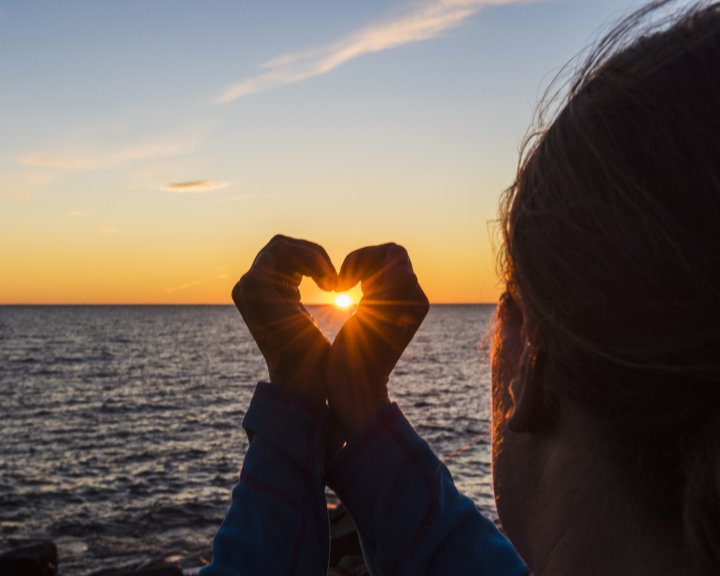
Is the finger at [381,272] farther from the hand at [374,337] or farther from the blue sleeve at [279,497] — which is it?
the blue sleeve at [279,497]

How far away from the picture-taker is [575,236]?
0.88 meters

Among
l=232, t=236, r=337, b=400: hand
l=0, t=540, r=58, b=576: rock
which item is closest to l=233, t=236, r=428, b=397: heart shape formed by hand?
l=232, t=236, r=337, b=400: hand

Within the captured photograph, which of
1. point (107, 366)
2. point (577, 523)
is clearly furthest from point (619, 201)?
point (107, 366)

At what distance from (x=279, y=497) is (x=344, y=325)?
360 millimetres

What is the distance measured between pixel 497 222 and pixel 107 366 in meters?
63.0

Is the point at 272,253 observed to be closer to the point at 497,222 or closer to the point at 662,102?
the point at 497,222

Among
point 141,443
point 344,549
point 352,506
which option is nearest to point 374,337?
point 352,506

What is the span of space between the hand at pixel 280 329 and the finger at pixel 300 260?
0.01 meters

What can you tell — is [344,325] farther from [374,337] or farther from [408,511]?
[408,511]

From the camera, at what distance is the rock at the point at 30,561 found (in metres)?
11.1

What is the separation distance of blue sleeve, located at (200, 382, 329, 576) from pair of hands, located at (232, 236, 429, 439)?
0.19 ft

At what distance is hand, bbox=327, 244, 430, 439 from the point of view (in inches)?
55.4

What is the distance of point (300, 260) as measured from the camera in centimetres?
158

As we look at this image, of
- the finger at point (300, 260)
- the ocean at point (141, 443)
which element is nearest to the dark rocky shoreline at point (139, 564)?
the ocean at point (141, 443)
